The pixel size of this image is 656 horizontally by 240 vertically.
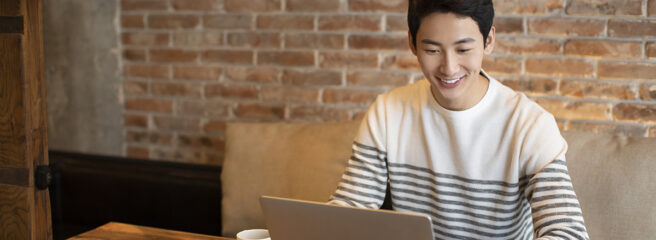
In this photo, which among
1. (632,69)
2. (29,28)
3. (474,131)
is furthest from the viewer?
(632,69)

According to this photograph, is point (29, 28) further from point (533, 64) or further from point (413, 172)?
point (533, 64)

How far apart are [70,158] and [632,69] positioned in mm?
2110

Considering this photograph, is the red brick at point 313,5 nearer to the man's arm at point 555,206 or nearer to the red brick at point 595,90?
the red brick at point 595,90

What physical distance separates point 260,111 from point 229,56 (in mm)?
248

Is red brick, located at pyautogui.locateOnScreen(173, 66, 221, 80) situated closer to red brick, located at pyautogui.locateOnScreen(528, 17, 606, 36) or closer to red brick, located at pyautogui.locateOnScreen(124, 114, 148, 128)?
red brick, located at pyautogui.locateOnScreen(124, 114, 148, 128)

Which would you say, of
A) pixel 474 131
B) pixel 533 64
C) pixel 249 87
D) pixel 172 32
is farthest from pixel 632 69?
pixel 172 32

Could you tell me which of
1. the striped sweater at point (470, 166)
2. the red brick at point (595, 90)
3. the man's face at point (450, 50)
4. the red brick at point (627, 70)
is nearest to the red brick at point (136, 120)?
the striped sweater at point (470, 166)

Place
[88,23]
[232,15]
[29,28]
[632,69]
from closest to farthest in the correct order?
[29,28] < [632,69] < [232,15] < [88,23]

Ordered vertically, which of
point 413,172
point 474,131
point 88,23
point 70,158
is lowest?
point 70,158

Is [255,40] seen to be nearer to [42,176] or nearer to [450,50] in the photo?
[42,176]

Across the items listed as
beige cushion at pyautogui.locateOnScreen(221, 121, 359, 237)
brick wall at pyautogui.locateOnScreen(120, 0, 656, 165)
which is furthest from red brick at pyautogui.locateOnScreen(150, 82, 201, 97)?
beige cushion at pyautogui.locateOnScreen(221, 121, 359, 237)

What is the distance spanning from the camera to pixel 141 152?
243 centimetres

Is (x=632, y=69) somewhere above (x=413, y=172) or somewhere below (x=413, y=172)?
above

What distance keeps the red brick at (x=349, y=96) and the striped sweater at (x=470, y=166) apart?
0.60 metres
